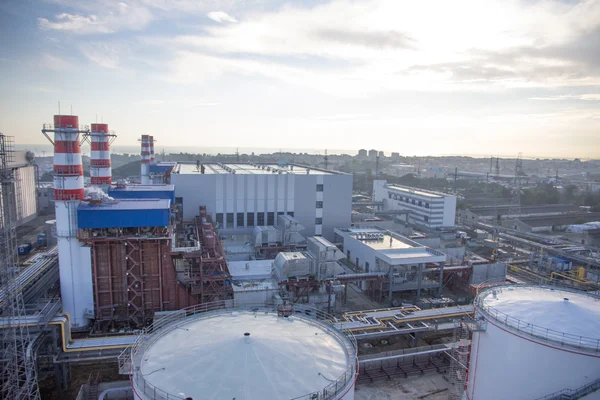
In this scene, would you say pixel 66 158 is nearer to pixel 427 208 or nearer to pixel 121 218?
pixel 121 218

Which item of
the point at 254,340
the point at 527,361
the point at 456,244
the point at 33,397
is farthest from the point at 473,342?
the point at 456,244

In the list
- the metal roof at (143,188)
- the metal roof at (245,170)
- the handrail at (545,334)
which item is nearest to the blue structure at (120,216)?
the metal roof at (143,188)

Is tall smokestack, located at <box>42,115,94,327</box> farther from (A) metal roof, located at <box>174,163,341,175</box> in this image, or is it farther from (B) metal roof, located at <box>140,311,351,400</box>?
(A) metal roof, located at <box>174,163,341,175</box>

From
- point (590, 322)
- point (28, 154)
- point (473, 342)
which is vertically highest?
point (28, 154)

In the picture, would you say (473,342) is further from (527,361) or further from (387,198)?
(387,198)

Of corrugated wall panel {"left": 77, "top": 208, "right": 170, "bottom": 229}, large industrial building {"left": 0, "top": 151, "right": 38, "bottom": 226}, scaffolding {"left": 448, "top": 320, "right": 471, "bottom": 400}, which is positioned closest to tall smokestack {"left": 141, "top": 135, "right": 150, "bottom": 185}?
large industrial building {"left": 0, "top": 151, "right": 38, "bottom": 226}
